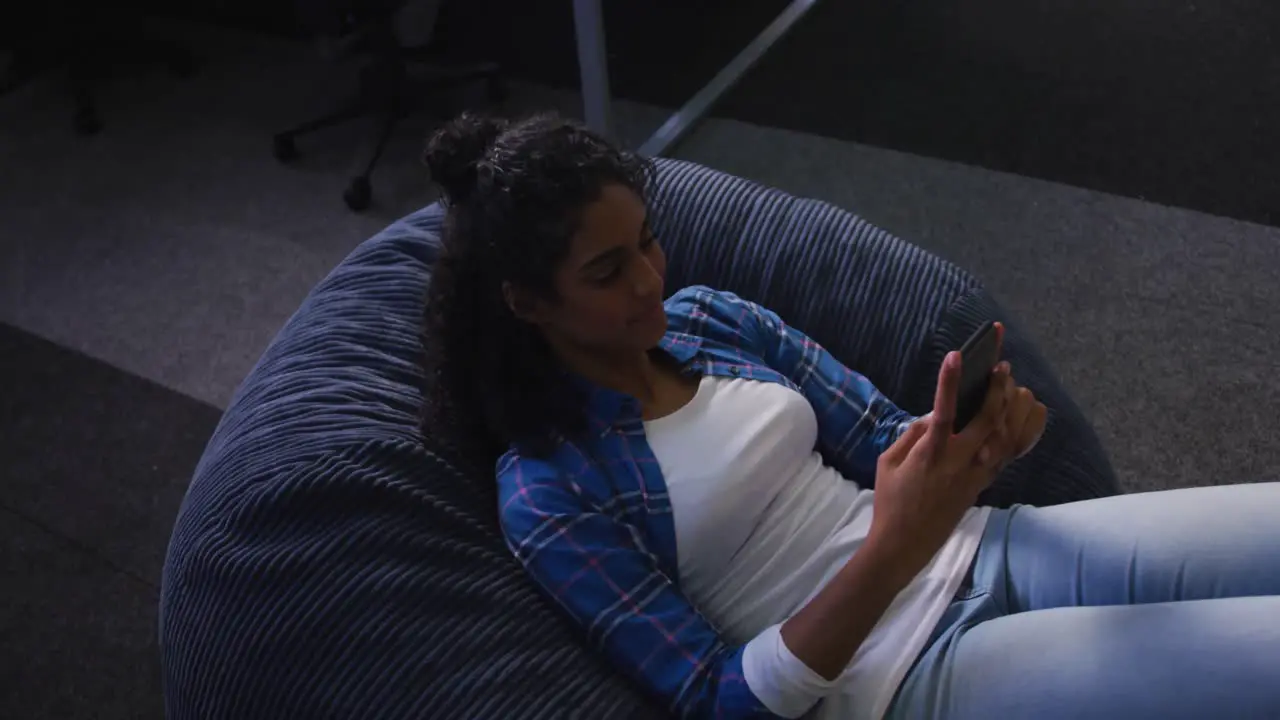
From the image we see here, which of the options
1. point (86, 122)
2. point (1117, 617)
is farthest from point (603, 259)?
point (86, 122)

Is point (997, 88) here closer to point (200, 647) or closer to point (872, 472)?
point (872, 472)

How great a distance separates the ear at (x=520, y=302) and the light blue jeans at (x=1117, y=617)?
0.48 meters

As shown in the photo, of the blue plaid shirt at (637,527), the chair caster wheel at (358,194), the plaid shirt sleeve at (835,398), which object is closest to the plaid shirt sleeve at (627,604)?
the blue plaid shirt at (637,527)

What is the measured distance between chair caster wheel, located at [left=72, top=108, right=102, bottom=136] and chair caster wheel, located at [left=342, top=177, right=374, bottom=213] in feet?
3.48

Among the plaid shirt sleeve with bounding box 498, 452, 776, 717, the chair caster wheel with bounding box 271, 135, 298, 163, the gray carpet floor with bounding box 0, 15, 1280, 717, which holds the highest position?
the plaid shirt sleeve with bounding box 498, 452, 776, 717

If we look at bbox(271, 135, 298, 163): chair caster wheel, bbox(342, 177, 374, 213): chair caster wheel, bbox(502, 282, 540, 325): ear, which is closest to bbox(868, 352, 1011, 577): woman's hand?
bbox(502, 282, 540, 325): ear

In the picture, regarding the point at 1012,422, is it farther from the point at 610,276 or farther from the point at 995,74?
the point at 995,74

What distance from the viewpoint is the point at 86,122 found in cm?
313

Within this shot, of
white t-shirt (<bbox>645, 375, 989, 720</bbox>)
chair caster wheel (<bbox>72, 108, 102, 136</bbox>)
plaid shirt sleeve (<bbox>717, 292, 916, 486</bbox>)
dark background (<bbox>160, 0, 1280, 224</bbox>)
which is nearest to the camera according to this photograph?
white t-shirt (<bbox>645, 375, 989, 720</bbox>)

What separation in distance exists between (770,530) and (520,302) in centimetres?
33

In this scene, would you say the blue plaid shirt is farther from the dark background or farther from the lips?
the dark background

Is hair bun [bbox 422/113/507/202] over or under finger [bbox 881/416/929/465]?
over

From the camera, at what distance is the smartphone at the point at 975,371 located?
0.92 m

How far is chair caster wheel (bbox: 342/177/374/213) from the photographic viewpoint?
102 inches
